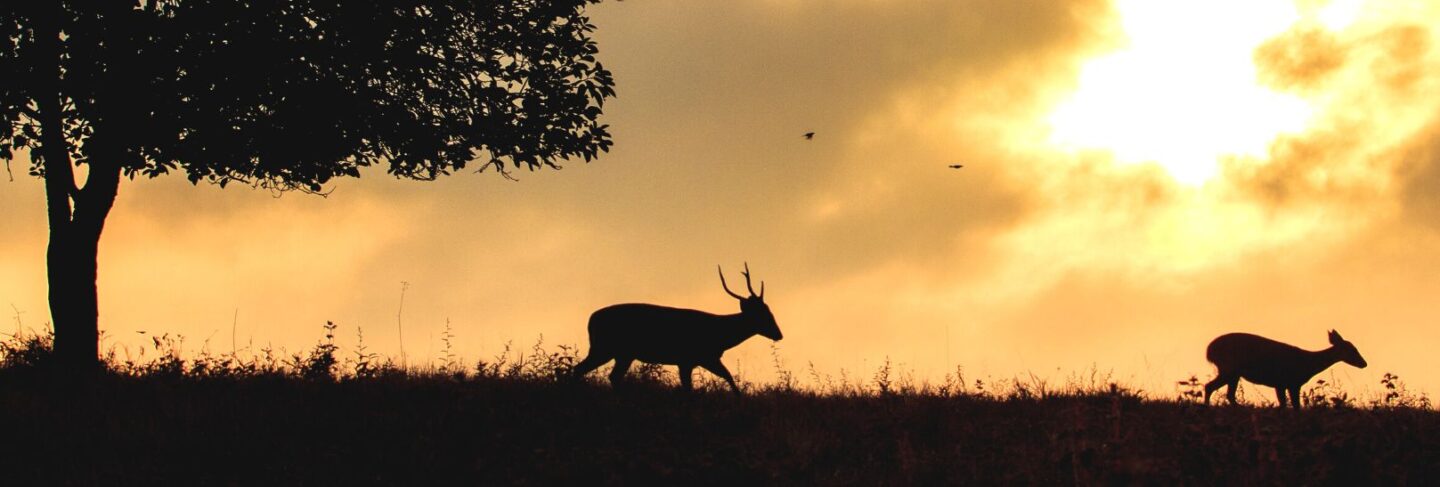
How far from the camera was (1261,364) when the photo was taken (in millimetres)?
17469

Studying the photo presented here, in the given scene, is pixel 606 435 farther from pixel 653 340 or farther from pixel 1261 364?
pixel 1261 364

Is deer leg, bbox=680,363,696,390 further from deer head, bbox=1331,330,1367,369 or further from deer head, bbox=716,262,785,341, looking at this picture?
deer head, bbox=1331,330,1367,369

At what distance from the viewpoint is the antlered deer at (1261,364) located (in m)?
17.5

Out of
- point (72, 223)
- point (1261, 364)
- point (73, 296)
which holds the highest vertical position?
point (72, 223)

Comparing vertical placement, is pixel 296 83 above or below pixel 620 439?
above

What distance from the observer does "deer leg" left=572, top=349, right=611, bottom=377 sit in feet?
48.5

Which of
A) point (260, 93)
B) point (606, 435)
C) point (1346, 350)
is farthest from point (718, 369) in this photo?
point (1346, 350)

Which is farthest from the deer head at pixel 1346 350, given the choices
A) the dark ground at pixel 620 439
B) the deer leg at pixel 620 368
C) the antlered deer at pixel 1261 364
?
the deer leg at pixel 620 368

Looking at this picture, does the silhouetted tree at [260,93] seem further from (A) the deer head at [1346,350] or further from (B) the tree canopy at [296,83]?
(A) the deer head at [1346,350]

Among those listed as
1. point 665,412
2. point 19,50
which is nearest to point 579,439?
point 665,412

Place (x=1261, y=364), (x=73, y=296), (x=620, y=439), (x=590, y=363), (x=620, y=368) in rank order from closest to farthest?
(x=620, y=439), (x=620, y=368), (x=590, y=363), (x=73, y=296), (x=1261, y=364)

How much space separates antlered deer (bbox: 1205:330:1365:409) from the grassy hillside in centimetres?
277

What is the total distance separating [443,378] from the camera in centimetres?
1456

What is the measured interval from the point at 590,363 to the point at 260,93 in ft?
18.2
